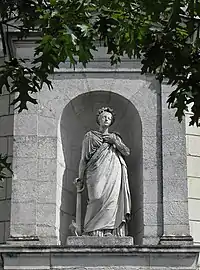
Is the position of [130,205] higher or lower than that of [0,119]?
lower

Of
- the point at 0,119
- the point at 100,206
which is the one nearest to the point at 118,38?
the point at 100,206

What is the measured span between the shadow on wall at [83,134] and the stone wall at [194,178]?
66cm

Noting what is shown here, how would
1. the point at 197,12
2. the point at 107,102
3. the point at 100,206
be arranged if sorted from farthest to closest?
the point at 107,102 < the point at 100,206 < the point at 197,12

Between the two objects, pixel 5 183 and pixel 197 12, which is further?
pixel 5 183

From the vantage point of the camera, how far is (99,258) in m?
11.2

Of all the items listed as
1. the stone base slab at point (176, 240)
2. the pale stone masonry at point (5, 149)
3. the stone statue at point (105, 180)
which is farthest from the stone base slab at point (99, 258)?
the pale stone masonry at point (5, 149)

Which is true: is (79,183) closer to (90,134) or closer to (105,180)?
(105,180)

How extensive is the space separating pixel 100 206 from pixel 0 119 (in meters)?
→ 1.93

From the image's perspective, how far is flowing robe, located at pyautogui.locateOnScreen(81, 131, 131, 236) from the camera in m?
11.6

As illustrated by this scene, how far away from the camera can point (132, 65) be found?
12312 mm

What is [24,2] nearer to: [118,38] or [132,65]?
[118,38]

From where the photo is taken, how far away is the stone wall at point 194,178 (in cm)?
1190

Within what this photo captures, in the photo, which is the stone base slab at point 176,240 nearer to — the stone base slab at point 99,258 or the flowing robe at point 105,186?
the stone base slab at point 99,258

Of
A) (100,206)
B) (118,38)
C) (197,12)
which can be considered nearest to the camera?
(197,12)
